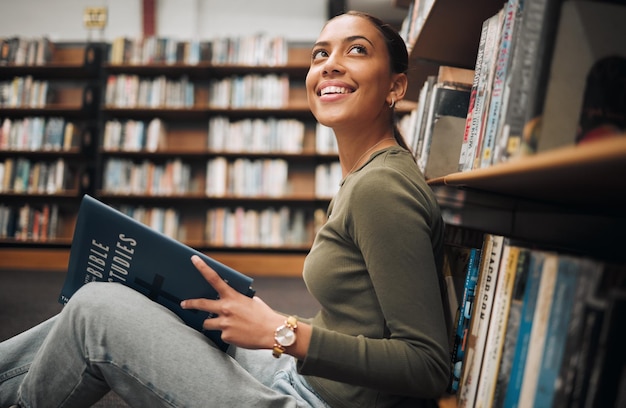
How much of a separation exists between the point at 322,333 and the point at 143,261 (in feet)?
1.18

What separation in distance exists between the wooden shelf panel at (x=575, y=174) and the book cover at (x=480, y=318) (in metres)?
0.11

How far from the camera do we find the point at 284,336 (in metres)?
0.72

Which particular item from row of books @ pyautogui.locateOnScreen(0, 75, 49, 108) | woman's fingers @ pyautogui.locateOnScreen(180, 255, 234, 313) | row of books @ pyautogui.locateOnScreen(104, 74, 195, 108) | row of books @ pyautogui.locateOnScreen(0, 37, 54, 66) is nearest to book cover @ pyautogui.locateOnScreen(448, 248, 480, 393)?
woman's fingers @ pyautogui.locateOnScreen(180, 255, 234, 313)

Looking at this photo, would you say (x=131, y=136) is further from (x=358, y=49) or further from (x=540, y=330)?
(x=540, y=330)

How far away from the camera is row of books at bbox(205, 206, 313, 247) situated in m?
4.11

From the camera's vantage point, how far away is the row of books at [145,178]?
4.15 metres

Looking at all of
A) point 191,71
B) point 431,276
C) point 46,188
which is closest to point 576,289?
point 431,276

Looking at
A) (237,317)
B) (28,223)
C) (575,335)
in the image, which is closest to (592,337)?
(575,335)

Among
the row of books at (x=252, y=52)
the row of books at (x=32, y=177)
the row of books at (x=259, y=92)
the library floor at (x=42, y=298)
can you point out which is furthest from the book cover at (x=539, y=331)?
the row of books at (x=32, y=177)

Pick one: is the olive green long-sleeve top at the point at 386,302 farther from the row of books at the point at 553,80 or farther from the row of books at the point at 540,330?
the row of books at the point at 553,80

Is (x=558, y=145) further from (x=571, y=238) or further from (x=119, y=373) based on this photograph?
(x=119, y=373)

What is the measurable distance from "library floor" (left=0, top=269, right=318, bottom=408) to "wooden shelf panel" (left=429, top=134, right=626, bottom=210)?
1.29 m

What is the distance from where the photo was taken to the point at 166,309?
2.74 ft

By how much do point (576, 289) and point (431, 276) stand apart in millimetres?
230
